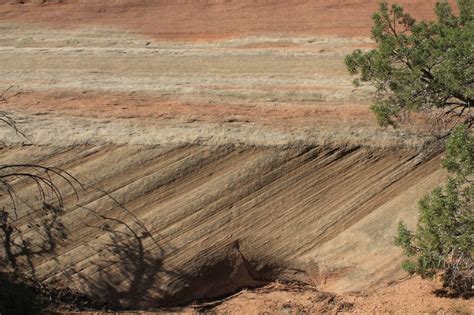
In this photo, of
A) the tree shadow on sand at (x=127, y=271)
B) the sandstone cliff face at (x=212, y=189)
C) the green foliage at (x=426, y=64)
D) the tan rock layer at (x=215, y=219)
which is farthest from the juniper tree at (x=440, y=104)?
the tree shadow on sand at (x=127, y=271)

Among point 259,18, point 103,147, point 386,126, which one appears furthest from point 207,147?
point 259,18

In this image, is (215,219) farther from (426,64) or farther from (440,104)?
(426,64)

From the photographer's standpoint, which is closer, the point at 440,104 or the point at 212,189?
the point at 440,104

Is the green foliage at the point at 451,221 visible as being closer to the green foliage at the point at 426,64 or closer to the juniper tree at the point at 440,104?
the juniper tree at the point at 440,104

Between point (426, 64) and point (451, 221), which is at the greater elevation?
point (426, 64)

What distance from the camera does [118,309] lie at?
12.5m


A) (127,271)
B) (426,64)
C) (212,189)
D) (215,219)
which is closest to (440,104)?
(426,64)

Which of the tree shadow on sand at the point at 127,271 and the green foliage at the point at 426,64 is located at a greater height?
the green foliage at the point at 426,64

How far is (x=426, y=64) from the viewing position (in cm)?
1191

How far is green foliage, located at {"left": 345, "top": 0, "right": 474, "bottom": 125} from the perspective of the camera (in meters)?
11.0

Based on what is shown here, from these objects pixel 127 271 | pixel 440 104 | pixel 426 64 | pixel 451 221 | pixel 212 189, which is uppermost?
pixel 426 64

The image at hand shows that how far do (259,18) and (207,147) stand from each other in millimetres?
10468

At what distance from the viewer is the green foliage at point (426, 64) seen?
11.0m

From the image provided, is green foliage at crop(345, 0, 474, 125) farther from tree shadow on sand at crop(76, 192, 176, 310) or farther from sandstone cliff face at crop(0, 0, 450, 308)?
tree shadow on sand at crop(76, 192, 176, 310)
